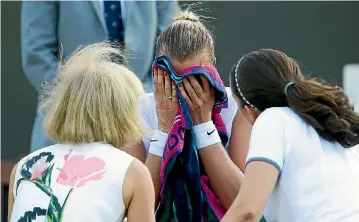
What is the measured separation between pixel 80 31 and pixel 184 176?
4.68 feet

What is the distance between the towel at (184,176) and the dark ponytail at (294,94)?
253mm

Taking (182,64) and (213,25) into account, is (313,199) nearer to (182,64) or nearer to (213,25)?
(182,64)

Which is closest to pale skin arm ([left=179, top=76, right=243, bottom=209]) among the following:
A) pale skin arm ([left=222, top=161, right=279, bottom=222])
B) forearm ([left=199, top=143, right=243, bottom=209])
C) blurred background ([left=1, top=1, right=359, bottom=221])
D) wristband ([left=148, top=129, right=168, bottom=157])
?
forearm ([left=199, top=143, right=243, bottom=209])

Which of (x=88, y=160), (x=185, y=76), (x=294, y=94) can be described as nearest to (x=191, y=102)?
(x=185, y=76)

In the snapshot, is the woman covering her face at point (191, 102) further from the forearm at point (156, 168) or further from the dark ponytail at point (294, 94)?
the dark ponytail at point (294, 94)

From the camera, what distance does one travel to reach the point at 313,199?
8.89 ft

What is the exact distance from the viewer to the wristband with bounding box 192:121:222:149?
3141 millimetres

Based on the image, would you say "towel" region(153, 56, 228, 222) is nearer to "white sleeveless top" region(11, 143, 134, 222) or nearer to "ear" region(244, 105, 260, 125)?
"ear" region(244, 105, 260, 125)

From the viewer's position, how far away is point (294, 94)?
9.24ft

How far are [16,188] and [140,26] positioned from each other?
171 cm

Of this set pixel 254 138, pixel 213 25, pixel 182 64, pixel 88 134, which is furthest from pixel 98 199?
pixel 213 25

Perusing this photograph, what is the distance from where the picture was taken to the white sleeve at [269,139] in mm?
2688

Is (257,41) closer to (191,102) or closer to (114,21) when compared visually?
(114,21)

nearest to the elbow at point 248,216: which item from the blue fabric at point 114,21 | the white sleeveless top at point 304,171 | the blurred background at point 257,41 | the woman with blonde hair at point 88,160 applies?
the white sleeveless top at point 304,171
